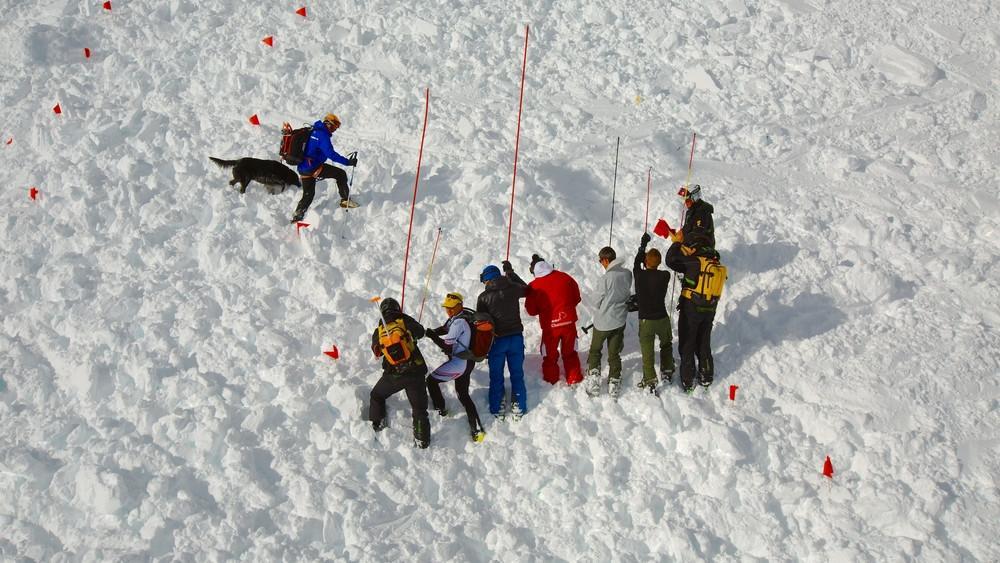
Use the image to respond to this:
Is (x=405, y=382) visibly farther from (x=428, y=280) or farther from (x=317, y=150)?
(x=317, y=150)

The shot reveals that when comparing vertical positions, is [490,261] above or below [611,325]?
above

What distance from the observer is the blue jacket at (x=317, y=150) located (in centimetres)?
1009

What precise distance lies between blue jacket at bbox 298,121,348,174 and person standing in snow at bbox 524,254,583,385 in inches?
135

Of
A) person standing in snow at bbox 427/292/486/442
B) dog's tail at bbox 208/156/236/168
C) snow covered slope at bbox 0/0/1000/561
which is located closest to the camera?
snow covered slope at bbox 0/0/1000/561

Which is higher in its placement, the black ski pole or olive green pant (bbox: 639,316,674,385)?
the black ski pole

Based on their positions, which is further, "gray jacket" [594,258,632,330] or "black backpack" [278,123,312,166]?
"black backpack" [278,123,312,166]

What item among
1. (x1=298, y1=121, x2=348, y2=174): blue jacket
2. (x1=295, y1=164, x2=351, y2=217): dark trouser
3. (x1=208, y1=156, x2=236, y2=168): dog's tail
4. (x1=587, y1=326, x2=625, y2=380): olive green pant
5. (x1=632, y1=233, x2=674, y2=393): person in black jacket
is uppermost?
(x1=298, y1=121, x2=348, y2=174): blue jacket

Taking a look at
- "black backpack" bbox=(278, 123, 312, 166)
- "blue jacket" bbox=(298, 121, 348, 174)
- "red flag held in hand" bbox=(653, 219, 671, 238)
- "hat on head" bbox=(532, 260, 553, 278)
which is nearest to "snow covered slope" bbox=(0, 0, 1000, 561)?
"red flag held in hand" bbox=(653, 219, 671, 238)

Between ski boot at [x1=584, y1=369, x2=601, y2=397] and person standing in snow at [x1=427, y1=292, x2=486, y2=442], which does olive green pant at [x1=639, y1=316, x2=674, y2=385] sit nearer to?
ski boot at [x1=584, y1=369, x2=601, y2=397]

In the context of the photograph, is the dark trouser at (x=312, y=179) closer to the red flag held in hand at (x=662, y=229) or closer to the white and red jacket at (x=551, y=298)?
the white and red jacket at (x=551, y=298)

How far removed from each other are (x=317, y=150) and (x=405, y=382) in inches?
157

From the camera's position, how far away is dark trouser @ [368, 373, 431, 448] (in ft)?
25.2

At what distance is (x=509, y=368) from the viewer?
327 inches

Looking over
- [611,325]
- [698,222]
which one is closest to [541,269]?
[611,325]
